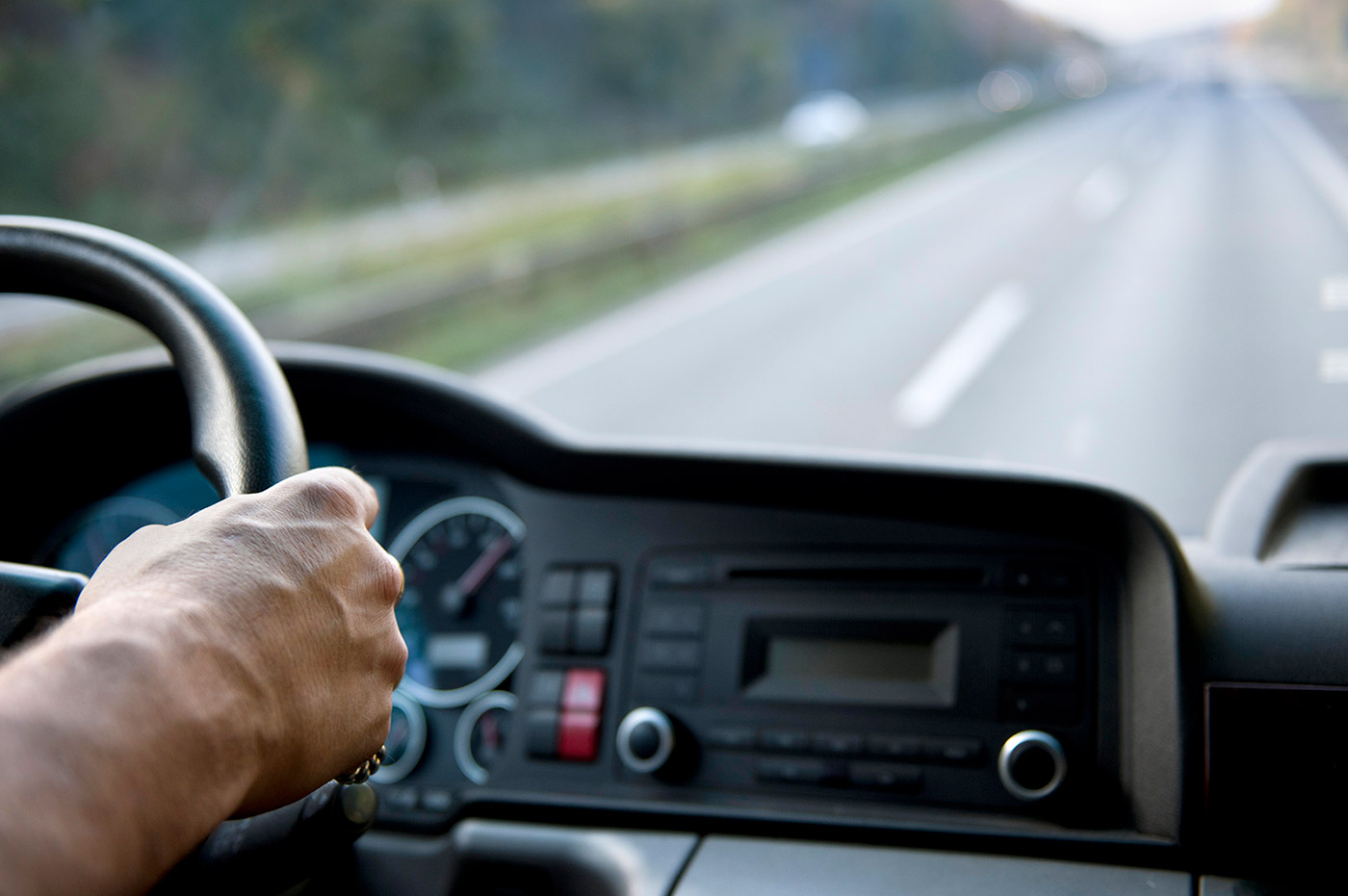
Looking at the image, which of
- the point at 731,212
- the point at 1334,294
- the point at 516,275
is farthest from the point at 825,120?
the point at 1334,294

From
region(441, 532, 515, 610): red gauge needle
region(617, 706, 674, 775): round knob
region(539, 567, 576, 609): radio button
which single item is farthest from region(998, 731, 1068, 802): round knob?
region(441, 532, 515, 610): red gauge needle

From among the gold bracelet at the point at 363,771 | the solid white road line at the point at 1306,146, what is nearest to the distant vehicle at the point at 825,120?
the solid white road line at the point at 1306,146

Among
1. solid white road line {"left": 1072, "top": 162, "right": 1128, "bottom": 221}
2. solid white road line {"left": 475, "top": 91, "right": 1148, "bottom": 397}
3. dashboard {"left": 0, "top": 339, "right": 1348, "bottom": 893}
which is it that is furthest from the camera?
solid white road line {"left": 475, "top": 91, "right": 1148, "bottom": 397}

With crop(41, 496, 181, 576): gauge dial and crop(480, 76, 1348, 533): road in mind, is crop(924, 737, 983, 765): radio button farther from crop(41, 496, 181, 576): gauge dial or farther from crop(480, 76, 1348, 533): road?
crop(41, 496, 181, 576): gauge dial

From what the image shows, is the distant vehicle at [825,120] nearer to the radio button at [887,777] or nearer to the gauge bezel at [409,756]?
the gauge bezel at [409,756]

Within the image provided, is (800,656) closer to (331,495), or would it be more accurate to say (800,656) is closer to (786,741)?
(786,741)

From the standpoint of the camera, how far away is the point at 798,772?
199 centimetres

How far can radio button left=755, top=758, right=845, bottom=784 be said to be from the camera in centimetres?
197

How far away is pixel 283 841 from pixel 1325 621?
1.51 metres

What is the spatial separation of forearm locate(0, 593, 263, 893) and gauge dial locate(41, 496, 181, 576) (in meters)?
1.87

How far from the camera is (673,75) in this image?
21.2m

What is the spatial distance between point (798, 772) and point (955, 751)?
0.85 feet

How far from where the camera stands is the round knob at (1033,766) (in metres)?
1.86

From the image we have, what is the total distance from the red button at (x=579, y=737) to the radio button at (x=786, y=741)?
0.32 meters
